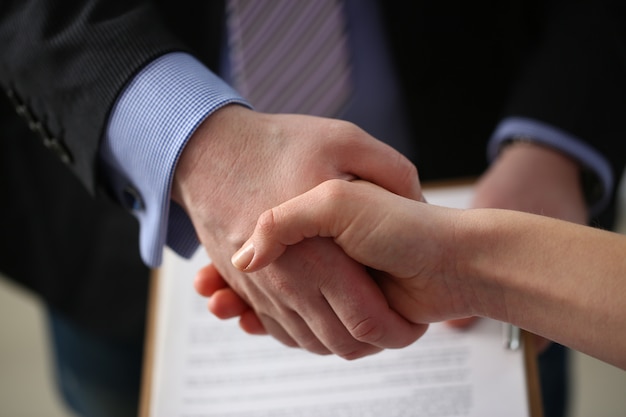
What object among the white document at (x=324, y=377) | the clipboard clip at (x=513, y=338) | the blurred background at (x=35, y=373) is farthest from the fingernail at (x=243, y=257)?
the blurred background at (x=35, y=373)

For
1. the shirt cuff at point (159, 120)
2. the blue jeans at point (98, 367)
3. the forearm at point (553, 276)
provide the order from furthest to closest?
the blue jeans at point (98, 367)
the shirt cuff at point (159, 120)
the forearm at point (553, 276)

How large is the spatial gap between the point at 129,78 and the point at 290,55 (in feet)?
0.83

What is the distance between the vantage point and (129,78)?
2.02ft

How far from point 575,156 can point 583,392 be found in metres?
1.08

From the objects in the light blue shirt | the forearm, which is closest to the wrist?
the forearm

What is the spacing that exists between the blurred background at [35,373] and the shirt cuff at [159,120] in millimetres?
1168

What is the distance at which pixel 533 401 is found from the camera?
62cm

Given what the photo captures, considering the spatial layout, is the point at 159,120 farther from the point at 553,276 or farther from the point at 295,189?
the point at 553,276

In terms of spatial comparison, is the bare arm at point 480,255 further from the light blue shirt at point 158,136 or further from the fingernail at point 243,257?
the light blue shirt at point 158,136

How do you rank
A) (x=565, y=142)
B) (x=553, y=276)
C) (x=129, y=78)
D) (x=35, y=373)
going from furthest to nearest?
(x=35, y=373), (x=565, y=142), (x=129, y=78), (x=553, y=276)

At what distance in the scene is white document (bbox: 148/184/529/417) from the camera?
631mm

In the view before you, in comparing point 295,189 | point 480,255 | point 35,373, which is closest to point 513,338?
point 480,255

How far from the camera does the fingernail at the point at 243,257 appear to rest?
0.55 meters

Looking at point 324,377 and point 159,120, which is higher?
point 159,120
